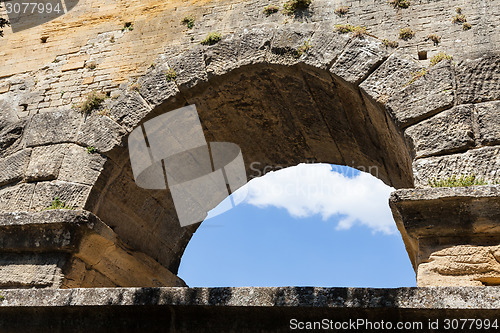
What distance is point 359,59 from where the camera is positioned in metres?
5.27

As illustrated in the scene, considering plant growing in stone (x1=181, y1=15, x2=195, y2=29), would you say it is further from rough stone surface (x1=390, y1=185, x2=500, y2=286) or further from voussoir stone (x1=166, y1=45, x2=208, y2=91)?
rough stone surface (x1=390, y1=185, x2=500, y2=286)

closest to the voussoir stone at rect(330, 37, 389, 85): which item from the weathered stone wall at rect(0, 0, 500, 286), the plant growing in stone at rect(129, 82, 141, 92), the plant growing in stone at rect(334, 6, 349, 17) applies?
the weathered stone wall at rect(0, 0, 500, 286)

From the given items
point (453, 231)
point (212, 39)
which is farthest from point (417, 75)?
point (212, 39)

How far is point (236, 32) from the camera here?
5.88m

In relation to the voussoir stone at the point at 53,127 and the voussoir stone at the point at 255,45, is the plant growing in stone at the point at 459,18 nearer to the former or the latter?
the voussoir stone at the point at 255,45

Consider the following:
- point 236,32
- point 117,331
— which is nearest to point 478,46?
point 236,32

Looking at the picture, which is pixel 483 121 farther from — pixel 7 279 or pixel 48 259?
pixel 7 279

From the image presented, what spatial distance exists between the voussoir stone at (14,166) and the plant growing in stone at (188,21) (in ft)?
7.18

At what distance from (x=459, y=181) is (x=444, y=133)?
0.49m

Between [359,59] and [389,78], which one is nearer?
[389,78]

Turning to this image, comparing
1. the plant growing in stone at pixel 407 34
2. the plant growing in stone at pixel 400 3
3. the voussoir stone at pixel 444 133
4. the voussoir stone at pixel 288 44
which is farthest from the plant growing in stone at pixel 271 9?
the voussoir stone at pixel 444 133

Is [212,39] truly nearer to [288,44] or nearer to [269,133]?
[288,44]

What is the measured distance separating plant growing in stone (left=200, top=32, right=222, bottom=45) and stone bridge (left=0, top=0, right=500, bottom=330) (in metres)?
0.05

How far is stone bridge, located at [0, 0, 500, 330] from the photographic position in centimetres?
436
